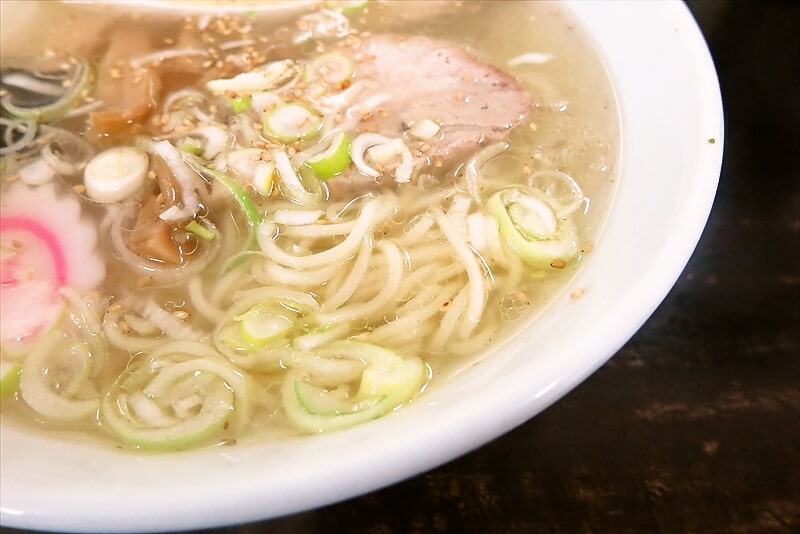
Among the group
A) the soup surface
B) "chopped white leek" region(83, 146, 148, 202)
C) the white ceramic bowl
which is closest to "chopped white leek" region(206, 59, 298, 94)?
the soup surface

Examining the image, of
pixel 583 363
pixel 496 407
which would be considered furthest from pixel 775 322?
pixel 496 407

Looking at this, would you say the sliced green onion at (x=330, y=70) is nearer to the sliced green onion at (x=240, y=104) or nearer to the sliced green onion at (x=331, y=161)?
the sliced green onion at (x=240, y=104)

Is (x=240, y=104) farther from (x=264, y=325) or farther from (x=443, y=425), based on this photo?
(x=443, y=425)

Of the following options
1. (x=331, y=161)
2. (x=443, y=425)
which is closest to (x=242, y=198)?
(x=331, y=161)

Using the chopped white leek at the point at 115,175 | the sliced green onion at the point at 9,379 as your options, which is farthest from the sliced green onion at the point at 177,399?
the chopped white leek at the point at 115,175

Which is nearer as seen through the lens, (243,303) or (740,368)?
(243,303)

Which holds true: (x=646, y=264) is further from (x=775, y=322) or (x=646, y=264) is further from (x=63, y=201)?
(x=63, y=201)
